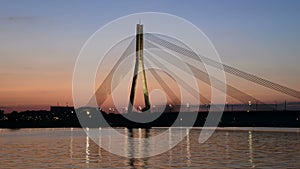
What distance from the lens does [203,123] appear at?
13512 cm

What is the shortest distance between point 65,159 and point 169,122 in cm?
8335

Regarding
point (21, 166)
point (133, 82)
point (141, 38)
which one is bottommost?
point (21, 166)

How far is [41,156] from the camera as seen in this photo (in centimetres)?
3850

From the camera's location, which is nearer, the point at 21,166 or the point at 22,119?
the point at 21,166

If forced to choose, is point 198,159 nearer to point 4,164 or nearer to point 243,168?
point 243,168

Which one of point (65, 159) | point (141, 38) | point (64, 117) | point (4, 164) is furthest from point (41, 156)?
point (64, 117)

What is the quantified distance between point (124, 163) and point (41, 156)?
815 cm

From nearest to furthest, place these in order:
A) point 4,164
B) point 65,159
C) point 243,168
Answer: point 243,168, point 4,164, point 65,159

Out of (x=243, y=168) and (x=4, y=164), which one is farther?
(x=4, y=164)

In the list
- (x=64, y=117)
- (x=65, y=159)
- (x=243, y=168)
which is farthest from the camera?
(x=64, y=117)

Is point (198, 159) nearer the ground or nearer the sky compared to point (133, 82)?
nearer the ground

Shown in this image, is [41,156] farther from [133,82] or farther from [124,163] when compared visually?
[133,82]

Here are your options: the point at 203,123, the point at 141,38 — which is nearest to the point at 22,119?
the point at 203,123

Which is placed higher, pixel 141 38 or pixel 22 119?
pixel 141 38
